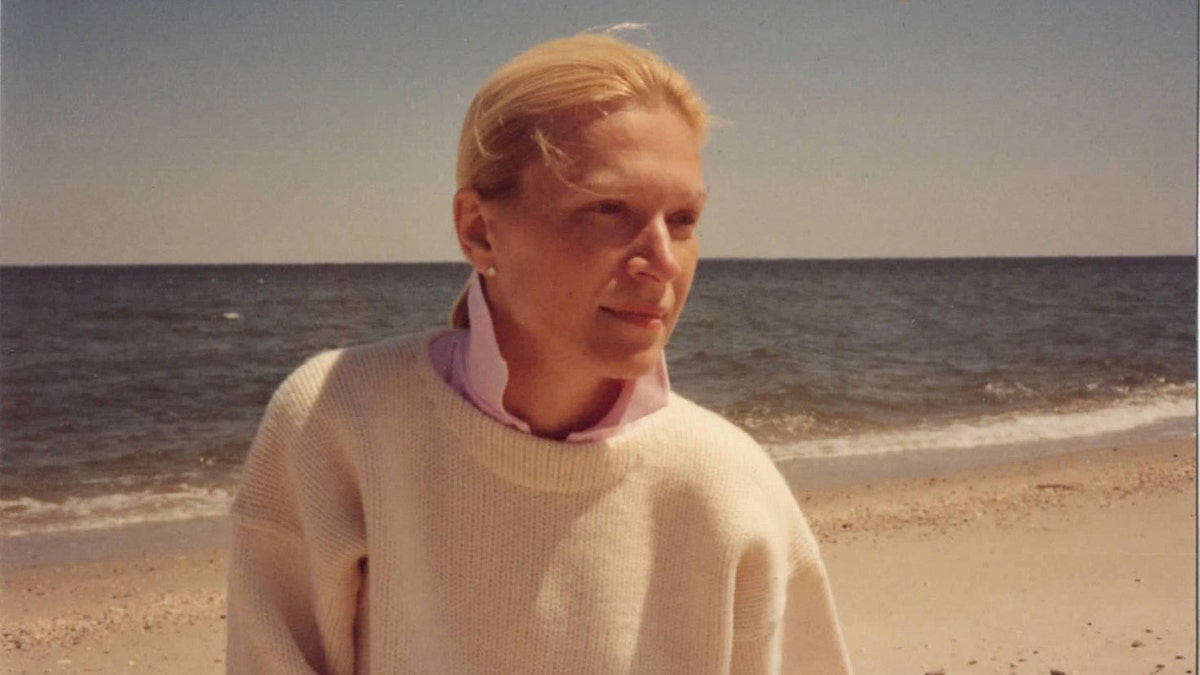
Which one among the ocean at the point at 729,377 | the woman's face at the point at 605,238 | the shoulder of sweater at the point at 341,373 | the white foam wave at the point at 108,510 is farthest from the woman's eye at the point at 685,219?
the white foam wave at the point at 108,510

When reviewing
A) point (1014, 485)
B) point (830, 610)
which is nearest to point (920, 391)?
point (1014, 485)

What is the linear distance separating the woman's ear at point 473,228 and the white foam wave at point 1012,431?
869cm

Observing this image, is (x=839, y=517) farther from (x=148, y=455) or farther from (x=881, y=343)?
(x=881, y=343)

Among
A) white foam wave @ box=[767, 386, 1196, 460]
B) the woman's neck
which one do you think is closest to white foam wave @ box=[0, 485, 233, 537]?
white foam wave @ box=[767, 386, 1196, 460]

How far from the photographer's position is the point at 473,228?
1.24 meters

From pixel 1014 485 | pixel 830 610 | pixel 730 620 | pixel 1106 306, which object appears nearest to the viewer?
pixel 730 620

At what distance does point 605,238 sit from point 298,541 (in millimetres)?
497

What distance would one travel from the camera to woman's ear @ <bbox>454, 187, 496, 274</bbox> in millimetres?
1220

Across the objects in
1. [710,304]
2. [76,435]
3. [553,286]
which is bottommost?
[710,304]

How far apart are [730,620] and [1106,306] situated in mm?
35512

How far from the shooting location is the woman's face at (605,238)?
3.80 ft

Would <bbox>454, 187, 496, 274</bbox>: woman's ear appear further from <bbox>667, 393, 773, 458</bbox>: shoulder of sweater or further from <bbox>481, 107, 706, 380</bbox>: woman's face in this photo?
<bbox>667, 393, 773, 458</bbox>: shoulder of sweater

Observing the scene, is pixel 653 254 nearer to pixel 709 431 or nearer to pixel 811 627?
pixel 709 431

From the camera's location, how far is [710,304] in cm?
3869
